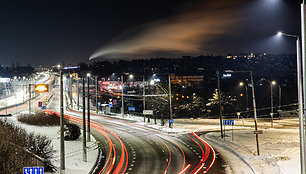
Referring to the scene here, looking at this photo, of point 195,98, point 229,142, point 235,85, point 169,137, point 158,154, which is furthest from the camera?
point 235,85

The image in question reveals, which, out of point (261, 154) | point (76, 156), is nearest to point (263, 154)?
point (261, 154)

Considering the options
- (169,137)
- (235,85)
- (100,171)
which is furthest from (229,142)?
(235,85)

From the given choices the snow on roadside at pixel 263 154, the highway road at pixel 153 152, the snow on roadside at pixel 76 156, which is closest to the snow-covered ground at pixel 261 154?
the snow on roadside at pixel 263 154

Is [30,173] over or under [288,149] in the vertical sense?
over

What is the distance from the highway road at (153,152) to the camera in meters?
19.5

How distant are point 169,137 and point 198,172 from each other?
14876 millimetres

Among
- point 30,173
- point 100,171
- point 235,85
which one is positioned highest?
point 235,85

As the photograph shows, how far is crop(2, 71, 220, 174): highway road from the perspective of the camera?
63.8ft

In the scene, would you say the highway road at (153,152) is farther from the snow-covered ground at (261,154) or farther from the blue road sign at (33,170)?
the blue road sign at (33,170)

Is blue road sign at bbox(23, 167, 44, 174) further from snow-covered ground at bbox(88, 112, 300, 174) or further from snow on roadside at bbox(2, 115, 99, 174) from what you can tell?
snow-covered ground at bbox(88, 112, 300, 174)

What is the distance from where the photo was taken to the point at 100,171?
1909 centimetres

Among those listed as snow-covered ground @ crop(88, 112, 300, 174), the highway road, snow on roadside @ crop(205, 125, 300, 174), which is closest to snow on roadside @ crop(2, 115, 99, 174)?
the highway road

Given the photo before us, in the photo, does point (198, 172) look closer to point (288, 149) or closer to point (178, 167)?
point (178, 167)

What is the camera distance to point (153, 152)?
982 inches
